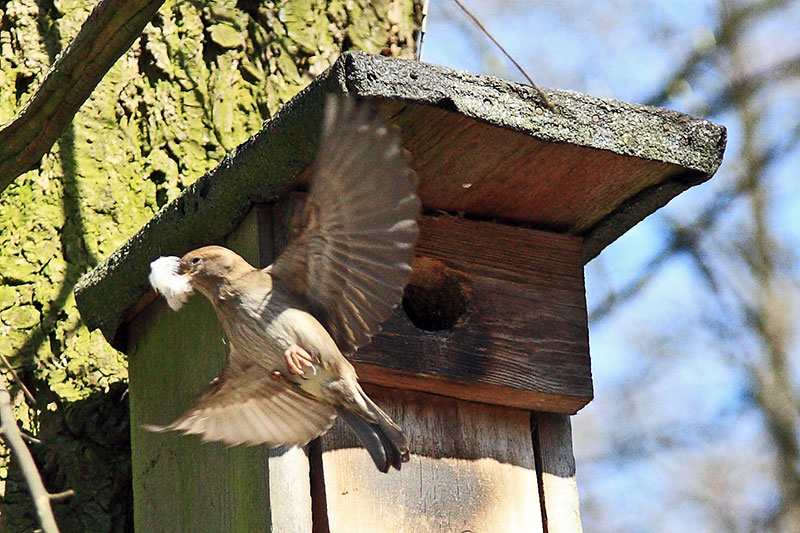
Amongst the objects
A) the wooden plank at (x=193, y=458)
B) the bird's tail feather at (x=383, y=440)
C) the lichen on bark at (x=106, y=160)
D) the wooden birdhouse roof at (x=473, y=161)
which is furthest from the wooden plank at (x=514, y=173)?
the lichen on bark at (x=106, y=160)

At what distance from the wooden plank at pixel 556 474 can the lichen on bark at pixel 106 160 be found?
3.52 feet

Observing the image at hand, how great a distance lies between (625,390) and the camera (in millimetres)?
8164

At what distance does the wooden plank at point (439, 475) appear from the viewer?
2.66m

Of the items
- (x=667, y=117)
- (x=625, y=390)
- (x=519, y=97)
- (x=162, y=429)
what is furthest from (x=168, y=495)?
(x=625, y=390)

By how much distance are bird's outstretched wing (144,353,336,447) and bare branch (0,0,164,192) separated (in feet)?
2.04

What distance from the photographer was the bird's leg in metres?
2.54

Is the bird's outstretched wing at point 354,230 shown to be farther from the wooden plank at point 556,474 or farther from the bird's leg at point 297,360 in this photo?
the wooden plank at point 556,474

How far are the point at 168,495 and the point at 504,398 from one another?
0.83 m

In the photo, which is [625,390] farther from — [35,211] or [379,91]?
[379,91]

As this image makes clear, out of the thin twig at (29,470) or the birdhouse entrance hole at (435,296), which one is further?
the birdhouse entrance hole at (435,296)

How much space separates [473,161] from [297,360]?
596 millimetres

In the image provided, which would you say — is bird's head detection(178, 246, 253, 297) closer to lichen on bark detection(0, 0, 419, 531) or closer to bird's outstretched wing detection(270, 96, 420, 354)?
bird's outstretched wing detection(270, 96, 420, 354)

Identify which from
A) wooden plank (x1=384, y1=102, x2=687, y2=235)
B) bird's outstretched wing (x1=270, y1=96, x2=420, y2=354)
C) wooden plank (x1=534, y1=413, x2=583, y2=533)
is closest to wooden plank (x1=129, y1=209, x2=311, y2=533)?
bird's outstretched wing (x1=270, y1=96, x2=420, y2=354)

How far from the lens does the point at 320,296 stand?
101 inches
